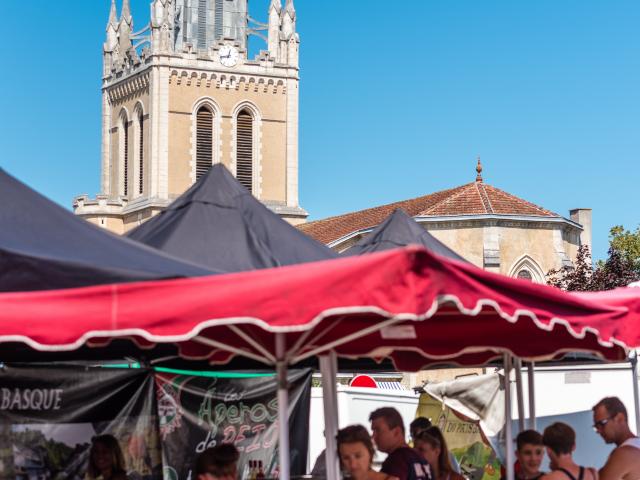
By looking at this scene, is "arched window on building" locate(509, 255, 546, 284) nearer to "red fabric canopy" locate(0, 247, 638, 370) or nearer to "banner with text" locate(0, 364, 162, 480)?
"banner with text" locate(0, 364, 162, 480)

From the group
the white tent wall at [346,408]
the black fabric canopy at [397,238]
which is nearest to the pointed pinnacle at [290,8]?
the white tent wall at [346,408]

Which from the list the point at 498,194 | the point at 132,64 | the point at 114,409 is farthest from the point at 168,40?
the point at 114,409

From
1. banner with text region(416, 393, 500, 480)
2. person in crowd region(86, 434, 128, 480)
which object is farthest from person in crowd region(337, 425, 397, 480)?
banner with text region(416, 393, 500, 480)

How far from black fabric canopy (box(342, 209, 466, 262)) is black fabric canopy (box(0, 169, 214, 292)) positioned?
436 centimetres

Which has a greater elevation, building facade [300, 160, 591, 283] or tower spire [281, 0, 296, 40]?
tower spire [281, 0, 296, 40]

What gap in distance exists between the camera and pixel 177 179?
71938 millimetres

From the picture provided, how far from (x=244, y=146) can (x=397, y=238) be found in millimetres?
63764

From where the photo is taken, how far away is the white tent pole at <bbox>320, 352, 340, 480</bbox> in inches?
279

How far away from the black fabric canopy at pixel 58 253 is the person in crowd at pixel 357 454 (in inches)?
48.9

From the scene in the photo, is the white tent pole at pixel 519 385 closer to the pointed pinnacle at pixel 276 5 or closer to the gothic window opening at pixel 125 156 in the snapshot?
the gothic window opening at pixel 125 156

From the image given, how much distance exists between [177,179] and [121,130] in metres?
6.69

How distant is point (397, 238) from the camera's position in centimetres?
1136

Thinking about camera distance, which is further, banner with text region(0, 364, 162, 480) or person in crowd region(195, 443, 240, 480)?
banner with text region(0, 364, 162, 480)

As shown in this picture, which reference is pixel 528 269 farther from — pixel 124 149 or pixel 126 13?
pixel 126 13
